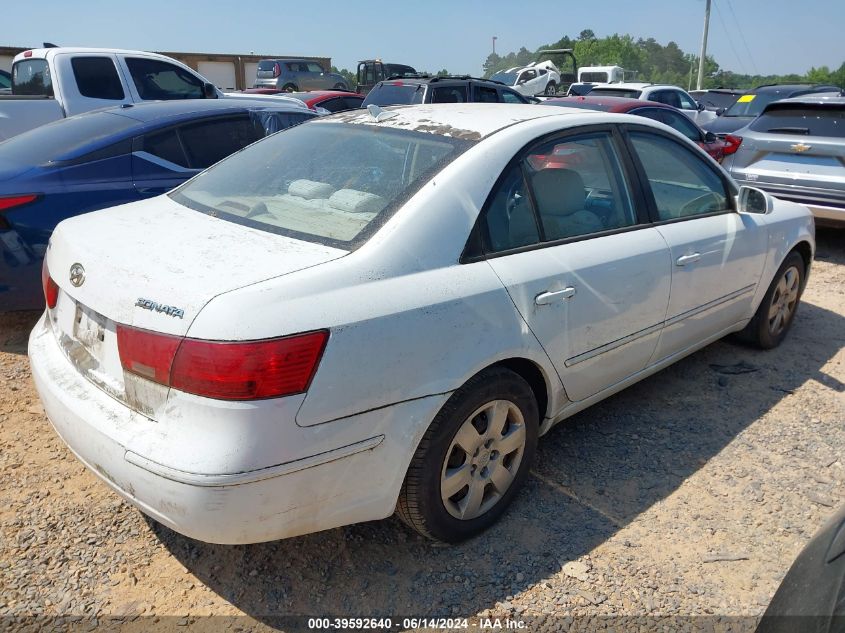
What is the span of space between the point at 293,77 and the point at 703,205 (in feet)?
72.9

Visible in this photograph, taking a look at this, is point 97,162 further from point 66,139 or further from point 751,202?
point 751,202

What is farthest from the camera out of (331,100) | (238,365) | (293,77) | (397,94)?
(293,77)

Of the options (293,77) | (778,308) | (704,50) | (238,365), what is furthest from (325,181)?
(704,50)

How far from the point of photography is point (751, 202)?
3.97 m

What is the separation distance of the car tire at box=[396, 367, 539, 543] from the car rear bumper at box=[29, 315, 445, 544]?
0.35ft

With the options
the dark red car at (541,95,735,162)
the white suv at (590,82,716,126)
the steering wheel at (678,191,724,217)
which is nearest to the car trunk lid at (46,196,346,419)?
the steering wheel at (678,191,724,217)

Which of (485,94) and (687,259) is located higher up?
(485,94)

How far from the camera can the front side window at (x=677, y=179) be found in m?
3.49

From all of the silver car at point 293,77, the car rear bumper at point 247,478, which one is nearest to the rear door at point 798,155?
the car rear bumper at point 247,478

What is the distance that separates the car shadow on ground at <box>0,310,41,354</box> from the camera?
14.2 ft

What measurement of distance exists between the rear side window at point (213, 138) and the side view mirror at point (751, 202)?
3.64 m

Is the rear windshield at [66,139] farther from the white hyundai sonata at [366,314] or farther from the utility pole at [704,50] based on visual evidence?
the utility pole at [704,50]

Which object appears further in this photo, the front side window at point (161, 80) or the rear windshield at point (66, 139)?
the front side window at point (161, 80)

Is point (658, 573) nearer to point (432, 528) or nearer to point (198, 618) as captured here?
point (432, 528)
